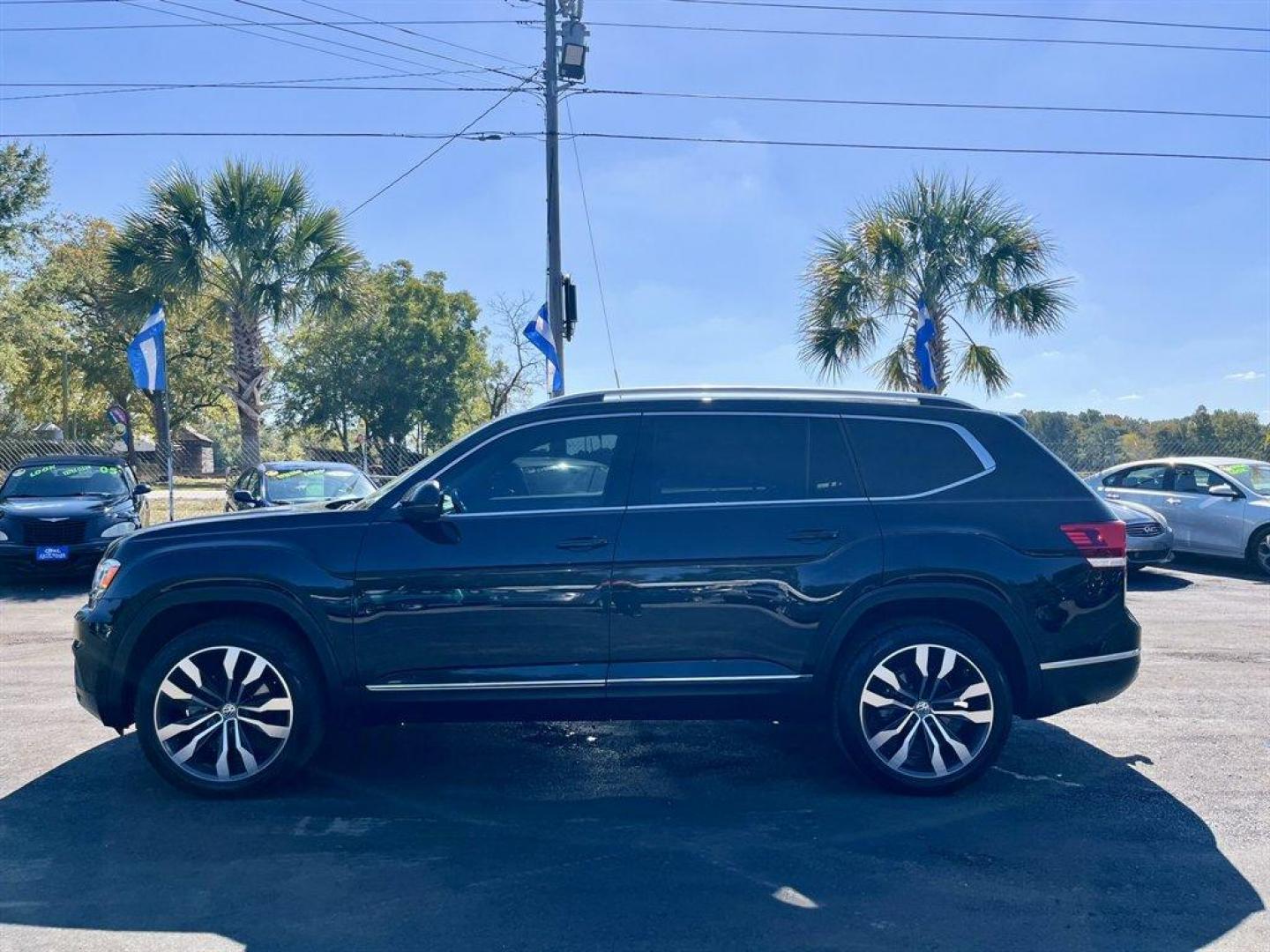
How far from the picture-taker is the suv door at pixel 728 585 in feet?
14.9

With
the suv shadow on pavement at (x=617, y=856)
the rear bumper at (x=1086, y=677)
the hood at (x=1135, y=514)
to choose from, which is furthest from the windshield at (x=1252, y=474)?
the rear bumper at (x=1086, y=677)

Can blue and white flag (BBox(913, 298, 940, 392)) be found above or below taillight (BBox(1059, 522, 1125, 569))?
above

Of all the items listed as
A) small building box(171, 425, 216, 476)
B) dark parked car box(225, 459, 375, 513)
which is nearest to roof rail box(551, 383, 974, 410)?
dark parked car box(225, 459, 375, 513)

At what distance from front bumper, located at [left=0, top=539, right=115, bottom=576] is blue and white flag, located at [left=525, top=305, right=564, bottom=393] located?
280 inches

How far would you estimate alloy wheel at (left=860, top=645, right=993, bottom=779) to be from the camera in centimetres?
464

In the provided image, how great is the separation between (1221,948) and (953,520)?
201cm

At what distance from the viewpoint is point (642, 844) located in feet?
13.5

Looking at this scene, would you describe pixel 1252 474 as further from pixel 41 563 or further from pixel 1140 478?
pixel 41 563

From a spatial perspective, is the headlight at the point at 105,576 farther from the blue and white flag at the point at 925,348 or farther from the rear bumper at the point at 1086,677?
the blue and white flag at the point at 925,348

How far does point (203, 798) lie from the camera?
464 centimetres

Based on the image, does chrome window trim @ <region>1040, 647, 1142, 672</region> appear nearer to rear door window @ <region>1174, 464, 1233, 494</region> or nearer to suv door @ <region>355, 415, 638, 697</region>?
suv door @ <region>355, 415, 638, 697</region>

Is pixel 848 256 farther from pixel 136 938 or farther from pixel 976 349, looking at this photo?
pixel 136 938

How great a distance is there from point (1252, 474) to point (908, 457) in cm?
1090

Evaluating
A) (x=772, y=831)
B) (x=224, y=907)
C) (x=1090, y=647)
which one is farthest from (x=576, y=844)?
(x=1090, y=647)
